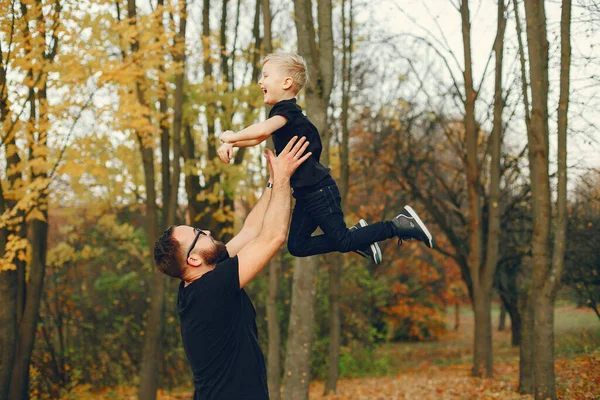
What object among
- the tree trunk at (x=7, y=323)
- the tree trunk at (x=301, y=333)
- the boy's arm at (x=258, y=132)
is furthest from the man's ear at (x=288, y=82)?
the tree trunk at (x=7, y=323)

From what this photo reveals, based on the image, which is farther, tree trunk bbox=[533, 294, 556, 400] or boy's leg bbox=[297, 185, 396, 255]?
tree trunk bbox=[533, 294, 556, 400]

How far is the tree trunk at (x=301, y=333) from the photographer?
8.27 m

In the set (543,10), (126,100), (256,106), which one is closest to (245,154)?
(256,106)

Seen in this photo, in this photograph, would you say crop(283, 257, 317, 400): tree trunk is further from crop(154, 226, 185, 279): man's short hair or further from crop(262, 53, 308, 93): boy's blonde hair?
crop(154, 226, 185, 279): man's short hair

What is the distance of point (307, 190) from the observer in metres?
3.54

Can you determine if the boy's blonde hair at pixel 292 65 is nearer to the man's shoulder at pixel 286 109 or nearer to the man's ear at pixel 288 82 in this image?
the man's ear at pixel 288 82

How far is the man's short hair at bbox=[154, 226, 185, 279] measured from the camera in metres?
3.18

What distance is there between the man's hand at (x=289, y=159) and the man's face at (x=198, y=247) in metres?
0.48

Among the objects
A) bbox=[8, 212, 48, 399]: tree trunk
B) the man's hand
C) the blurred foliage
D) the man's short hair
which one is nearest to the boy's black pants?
the man's hand

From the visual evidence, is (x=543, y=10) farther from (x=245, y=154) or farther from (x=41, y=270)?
(x=41, y=270)

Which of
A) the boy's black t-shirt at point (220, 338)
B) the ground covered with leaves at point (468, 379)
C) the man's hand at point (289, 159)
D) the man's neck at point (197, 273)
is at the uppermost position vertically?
the man's hand at point (289, 159)

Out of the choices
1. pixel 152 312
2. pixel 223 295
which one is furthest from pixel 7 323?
pixel 223 295

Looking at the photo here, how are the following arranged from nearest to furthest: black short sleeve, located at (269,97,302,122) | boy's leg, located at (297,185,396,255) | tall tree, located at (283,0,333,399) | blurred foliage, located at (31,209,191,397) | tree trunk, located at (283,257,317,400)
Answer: black short sleeve, located at (269,97,302,122)
boy's leg, located at (297,185,396,255)
tall tree, located at (283,0,333,399)
tree trunk, located at (283,257,317,400)
blurred foliage, located at (31,209,191,397)

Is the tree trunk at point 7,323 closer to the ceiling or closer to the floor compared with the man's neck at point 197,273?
closer to the floor
